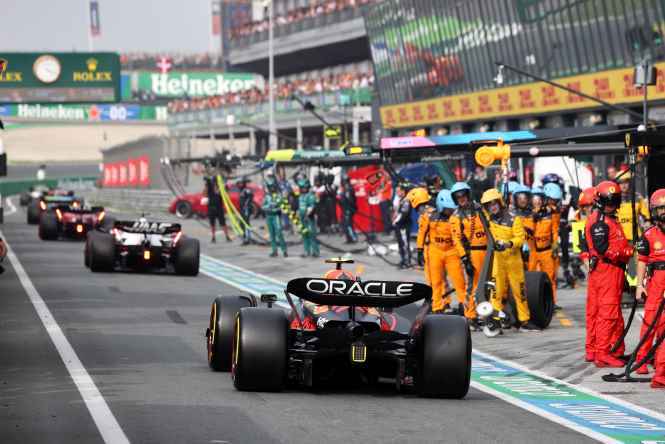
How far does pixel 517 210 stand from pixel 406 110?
35078 millimetres

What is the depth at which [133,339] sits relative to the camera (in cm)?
1550

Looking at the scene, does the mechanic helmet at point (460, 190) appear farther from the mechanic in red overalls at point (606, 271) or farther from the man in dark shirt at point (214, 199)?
the man in dark shirt at point (214, 199)

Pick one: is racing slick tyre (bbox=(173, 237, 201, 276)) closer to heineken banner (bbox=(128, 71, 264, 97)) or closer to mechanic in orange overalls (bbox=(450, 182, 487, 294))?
mechanic in orange overalls (bbox=(450, 182, 487, 294))

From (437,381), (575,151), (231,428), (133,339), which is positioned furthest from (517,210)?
(231,428)

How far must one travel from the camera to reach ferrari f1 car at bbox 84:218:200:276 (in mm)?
25391

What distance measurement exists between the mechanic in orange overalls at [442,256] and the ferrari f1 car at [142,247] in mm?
8307

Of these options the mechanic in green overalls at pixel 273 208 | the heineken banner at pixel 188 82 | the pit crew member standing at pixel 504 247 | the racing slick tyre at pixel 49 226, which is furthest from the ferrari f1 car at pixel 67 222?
the heineken banner at pixel 188 82

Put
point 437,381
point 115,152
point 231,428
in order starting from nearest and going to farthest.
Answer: point 231,428 → point 437,381 → point 115,152

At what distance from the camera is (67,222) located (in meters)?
37.8

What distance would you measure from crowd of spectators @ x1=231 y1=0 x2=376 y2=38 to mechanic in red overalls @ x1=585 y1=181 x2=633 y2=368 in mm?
44954

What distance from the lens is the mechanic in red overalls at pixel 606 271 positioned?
13.8m

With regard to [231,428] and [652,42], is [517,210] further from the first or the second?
[652,42]

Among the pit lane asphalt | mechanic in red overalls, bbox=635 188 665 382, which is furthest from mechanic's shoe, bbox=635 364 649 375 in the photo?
the pit lane asphalt

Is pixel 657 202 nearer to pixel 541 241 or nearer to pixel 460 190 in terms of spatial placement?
pixel 460 190
